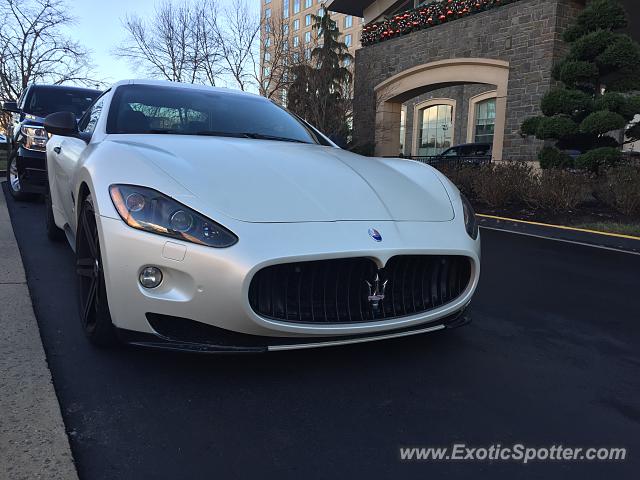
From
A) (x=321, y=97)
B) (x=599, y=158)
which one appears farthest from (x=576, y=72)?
(x=321, y=97)

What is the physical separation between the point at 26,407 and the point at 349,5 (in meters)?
23.2

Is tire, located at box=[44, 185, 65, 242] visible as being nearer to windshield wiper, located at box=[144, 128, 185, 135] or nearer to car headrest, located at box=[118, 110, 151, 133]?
car headrest, located at box=[118, 110, 151, 133]

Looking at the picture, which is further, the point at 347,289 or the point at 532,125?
the point at 532,125

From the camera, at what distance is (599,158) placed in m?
9.38

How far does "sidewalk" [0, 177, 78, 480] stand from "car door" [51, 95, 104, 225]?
0.73 m

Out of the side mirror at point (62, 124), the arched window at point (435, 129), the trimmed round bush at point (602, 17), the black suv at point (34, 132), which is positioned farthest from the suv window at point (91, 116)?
the arched window at point (435, 129)

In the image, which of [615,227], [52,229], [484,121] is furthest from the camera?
[484,121]

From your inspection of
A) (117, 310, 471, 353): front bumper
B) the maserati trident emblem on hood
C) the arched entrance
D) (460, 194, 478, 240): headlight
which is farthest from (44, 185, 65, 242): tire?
the arched entrance

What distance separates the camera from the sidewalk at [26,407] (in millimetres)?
1708

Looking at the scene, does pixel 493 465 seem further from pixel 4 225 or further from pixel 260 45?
pixel 260 45

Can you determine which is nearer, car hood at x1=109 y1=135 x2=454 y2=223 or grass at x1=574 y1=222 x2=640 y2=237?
car hood at x1=109 y1=135 x2=454 y2=223

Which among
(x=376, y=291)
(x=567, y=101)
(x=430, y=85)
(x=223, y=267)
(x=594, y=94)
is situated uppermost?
(x=430, y=85)

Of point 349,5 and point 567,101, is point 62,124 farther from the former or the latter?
point 349,5

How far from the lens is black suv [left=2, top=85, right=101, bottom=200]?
262 inches
